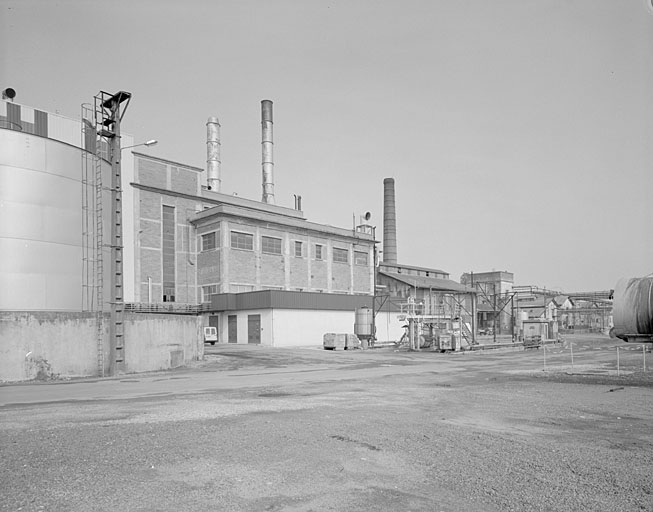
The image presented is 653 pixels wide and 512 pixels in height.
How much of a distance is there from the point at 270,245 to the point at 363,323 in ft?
44.4

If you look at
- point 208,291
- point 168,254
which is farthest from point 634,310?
point 168,254

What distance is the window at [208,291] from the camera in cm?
5397

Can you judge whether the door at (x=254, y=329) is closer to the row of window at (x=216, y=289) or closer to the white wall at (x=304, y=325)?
the white wall at (x=304, y=325)

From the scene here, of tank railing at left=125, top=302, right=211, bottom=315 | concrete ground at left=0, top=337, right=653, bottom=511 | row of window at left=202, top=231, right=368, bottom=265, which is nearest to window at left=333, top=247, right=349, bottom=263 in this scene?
row of window at left=202, top=231, right=368, bottom=265

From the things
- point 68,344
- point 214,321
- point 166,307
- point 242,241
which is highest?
point 242,241

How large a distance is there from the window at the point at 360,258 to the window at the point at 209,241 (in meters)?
19.1

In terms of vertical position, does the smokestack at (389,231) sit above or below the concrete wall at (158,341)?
above

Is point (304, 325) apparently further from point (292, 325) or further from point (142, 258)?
point (142, 258)

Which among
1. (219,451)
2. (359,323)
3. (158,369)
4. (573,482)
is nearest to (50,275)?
Result: (158,369)

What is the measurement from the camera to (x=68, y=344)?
2281 centimetres

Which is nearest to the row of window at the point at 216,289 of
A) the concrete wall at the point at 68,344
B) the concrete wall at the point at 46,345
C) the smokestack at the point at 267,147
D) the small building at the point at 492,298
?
the smokestack at the point at 267,147

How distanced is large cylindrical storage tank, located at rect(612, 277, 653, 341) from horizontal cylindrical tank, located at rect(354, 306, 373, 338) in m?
40.4

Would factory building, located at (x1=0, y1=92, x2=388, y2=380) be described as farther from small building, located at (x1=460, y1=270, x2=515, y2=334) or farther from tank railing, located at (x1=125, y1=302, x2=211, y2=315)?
small building, located at (x1=460, y1=270, x2=515, y2=334)

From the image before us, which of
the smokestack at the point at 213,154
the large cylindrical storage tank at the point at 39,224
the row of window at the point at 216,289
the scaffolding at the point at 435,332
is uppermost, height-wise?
the smokestack at the point at 213,154
